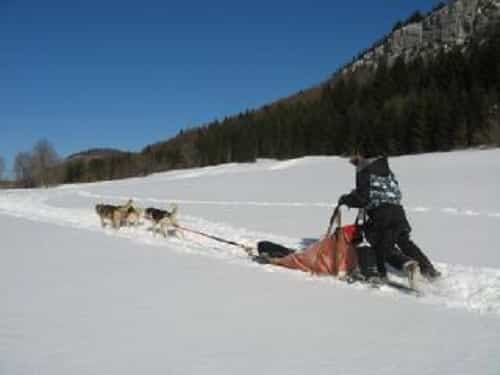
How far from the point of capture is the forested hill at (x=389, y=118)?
48375 millimetres

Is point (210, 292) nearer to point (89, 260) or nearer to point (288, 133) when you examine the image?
point (89, 260)

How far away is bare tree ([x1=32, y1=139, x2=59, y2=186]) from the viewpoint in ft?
273

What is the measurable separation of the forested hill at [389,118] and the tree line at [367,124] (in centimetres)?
11

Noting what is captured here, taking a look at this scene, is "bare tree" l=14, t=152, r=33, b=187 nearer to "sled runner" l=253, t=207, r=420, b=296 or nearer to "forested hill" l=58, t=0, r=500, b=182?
"forested hill" l=58, t=0, r=500, b=182

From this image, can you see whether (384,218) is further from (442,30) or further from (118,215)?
(442,30)

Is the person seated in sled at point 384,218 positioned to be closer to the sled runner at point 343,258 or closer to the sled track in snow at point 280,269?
the sled runner at point 343,258

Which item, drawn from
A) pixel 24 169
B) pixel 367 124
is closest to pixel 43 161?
pixel 24 169

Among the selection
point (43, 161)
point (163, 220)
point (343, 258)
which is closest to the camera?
point (343, 258)

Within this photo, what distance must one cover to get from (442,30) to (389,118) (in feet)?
208

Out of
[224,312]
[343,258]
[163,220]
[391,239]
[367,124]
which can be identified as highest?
[367,124]

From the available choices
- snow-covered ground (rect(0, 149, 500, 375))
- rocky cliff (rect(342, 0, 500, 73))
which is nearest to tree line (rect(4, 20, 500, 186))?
rocky cliff (rect(342, 0, 500, 73))

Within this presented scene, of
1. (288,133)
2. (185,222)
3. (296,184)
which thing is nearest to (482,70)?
(288,133)

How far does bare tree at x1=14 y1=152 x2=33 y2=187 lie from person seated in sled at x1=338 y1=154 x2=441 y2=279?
8505 centimetres

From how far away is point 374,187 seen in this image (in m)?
6.75
